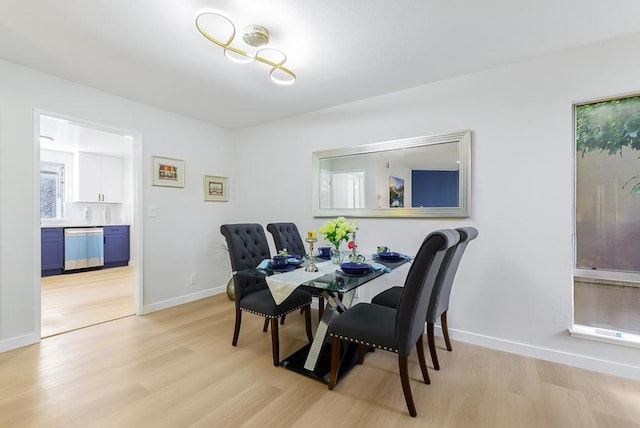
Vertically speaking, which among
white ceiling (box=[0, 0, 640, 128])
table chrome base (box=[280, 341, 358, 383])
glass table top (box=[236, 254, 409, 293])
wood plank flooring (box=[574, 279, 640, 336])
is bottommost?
table chrome base (box=[280, 341, 358, 383])

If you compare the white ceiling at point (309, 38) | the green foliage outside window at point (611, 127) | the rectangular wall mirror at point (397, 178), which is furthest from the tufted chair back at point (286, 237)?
the green foliage outside window at point (611, 127)

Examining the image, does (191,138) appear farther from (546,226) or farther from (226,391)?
(546,226)

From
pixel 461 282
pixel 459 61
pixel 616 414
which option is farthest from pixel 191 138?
pixel 616 414

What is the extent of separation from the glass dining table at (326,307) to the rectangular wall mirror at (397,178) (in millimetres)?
773

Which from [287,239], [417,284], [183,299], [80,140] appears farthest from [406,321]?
[80,140]

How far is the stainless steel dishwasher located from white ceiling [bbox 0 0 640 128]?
3830 millimetres

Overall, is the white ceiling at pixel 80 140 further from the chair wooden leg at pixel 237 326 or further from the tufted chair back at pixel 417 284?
the tufted chair back at pixel 417 284

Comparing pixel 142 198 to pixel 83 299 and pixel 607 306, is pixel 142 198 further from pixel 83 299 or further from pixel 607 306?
pixel 607 306

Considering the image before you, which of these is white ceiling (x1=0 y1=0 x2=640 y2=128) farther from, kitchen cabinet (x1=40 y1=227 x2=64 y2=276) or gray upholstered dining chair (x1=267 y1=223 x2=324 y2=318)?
kitchen cabinet (x1=40 y1=227 x2=64 y2=276)

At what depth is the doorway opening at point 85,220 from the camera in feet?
13.1

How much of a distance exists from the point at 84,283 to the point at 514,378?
579cm

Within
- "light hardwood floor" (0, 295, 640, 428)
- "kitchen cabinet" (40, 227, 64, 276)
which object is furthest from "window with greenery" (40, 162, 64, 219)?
"light hardwood floor" (0, 295, 640, 428)

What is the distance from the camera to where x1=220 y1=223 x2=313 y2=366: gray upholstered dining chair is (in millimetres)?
2133

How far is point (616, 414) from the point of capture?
162 centimetres
